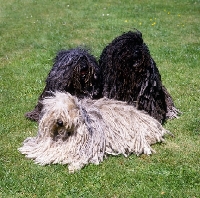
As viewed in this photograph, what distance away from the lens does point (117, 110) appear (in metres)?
5.41

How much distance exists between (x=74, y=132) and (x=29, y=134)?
108cm

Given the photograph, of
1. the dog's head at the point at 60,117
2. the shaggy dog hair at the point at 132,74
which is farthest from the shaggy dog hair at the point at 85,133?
the shaggy dog hair at the point at 132,74

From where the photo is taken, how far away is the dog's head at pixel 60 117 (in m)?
4.90

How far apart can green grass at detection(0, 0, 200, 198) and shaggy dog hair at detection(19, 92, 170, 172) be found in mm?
120

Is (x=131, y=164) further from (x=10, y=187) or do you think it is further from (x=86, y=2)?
(x=86, y=2)

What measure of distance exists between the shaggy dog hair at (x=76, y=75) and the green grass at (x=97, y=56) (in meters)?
0.86

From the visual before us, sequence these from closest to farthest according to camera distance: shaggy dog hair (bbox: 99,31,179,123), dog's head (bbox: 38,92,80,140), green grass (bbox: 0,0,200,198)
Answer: green grass (bbox: 0,0,200,198), dog's head (bbox: 38,92,80,140), shaggy dog hair (bbox: 99,31,179,123)

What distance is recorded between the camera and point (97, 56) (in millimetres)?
9031

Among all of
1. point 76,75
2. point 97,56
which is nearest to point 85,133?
point 76,75

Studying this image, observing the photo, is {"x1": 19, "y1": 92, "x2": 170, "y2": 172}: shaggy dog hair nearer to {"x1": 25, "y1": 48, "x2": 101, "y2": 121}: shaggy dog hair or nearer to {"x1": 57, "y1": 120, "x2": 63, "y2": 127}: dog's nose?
{"x1": 57, "y1": 120, "x2": 63, "y2": 127}: dog's nose

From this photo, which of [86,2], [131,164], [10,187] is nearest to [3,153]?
[10,187]

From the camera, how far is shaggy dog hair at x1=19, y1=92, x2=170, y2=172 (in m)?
4.95

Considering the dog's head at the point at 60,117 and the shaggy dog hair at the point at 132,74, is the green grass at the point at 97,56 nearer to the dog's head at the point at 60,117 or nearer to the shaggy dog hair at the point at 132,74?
the dog's head at the point at 60,117

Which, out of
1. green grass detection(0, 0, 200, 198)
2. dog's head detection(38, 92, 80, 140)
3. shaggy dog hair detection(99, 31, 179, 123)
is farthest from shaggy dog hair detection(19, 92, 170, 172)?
shaggy dog hair detection(99, 31, 179, 123)
